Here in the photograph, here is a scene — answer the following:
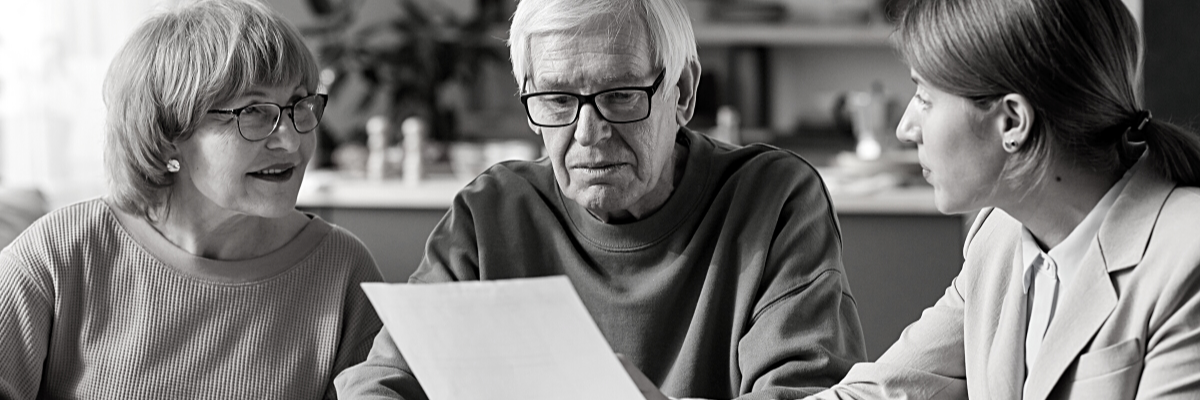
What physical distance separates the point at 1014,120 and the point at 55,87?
3.77 m

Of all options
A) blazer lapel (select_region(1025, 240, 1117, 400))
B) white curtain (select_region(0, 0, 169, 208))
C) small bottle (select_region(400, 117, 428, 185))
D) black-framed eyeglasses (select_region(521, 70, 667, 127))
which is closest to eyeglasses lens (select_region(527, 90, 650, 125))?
black-framed eyeglasses (select_region(521, 70, 667, 127))

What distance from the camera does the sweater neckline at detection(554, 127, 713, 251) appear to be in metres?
1.43

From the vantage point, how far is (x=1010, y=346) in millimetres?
1106

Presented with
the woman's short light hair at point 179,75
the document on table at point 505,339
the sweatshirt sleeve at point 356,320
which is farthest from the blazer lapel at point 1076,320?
the woman's short light hair at point 179,75

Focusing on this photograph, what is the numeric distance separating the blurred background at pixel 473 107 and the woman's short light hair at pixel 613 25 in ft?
0.88

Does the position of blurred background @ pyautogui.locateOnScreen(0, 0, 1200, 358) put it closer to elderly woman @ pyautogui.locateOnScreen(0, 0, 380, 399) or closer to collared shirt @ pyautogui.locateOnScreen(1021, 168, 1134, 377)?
elderly woman @ pyautogui.locateOnScreen(0, 0, 380, 399)

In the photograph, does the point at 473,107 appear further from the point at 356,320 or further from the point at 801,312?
the point at 801,312

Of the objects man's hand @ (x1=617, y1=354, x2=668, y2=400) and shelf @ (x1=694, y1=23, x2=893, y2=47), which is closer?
man's hand @ (x1=617, y1=354, x2=668, y2=400)

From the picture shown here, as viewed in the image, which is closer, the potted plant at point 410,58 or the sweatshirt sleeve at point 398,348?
the sweatshirt sleeve at point 398,348

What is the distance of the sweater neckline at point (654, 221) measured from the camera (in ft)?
4.70

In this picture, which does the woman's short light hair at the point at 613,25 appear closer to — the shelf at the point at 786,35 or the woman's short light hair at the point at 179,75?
the woman's short light hair at the point at 179,75

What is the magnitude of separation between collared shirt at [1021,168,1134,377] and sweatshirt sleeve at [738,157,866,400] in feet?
0.80

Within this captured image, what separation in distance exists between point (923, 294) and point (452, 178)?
67.6 inches

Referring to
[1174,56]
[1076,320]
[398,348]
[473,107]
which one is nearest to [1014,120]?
[1076,320]
